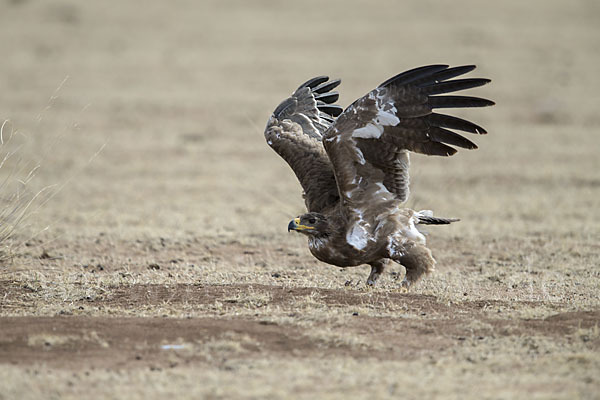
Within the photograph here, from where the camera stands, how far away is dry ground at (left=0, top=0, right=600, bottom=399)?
5699 mm

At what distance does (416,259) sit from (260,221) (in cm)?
532

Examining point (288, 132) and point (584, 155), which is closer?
point (288, 132)

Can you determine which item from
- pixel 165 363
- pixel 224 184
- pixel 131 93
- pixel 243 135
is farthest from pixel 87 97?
pixel 165 363

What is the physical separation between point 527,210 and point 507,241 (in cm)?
229

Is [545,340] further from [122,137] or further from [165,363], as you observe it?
[122,137]

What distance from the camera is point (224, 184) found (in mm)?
15773

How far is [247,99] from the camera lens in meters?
22.2

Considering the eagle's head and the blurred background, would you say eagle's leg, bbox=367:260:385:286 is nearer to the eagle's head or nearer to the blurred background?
the eagle's head

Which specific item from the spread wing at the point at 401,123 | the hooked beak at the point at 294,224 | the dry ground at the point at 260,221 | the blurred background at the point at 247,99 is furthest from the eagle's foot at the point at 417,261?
the blurred background at the point at 247,99

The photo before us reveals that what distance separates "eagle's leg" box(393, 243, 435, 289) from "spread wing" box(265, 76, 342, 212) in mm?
1103

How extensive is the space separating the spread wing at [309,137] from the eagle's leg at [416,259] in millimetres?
1103

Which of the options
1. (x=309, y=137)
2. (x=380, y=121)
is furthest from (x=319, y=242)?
(x=309, y=137)

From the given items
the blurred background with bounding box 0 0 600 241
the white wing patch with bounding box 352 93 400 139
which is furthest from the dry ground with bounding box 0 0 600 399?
the white wing patch with bounding box 352 93 400 139

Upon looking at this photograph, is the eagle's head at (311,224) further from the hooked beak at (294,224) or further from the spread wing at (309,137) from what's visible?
the spread wing at (309,137)
